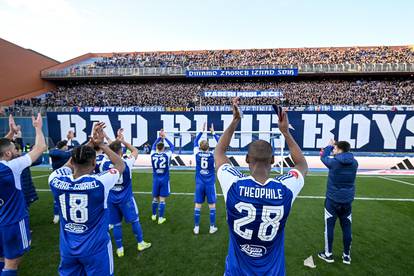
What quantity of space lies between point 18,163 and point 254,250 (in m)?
3.33

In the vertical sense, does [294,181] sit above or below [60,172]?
above

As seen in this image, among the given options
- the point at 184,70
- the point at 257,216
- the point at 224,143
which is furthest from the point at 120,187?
the point at 184,70

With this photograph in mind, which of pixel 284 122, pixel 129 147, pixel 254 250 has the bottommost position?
pixel 254 250

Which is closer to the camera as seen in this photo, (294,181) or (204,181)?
(294,181)

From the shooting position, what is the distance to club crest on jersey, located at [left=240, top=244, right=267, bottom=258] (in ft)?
6.84

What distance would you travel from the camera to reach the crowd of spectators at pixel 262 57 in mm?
35250

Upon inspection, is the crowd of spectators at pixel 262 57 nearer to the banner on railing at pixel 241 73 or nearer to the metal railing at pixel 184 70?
the metal railing at pixel 184 70

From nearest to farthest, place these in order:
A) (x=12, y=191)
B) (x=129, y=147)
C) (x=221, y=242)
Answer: (x=12, y=191) < (x=129, y=147) < (x=221, y=242)

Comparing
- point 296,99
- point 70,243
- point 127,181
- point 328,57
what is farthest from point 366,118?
point 328,57

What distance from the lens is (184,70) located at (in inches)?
1330

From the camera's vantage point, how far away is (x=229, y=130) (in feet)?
7.63

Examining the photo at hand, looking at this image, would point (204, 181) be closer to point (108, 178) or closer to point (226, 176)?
point (108, 178)

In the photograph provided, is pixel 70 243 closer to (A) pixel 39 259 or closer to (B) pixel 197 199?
(A) pixel 39 259

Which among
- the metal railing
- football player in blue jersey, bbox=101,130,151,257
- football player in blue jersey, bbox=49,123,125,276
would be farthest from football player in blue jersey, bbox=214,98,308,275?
the metal railing
